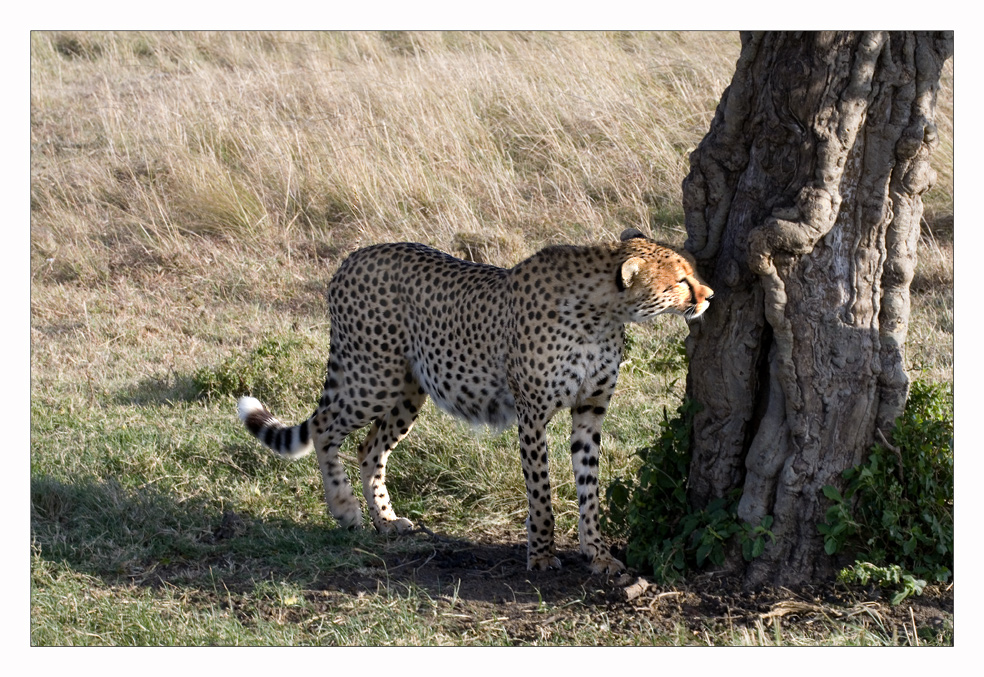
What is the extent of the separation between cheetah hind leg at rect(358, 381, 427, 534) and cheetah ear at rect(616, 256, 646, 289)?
1047 mm

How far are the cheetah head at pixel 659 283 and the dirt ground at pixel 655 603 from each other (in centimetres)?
79

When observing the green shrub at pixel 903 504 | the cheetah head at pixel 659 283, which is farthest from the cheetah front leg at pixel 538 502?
the green shrub at pixel 903 504

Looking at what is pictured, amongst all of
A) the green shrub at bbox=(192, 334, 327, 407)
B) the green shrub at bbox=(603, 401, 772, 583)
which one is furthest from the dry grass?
the green shrub at bbox=(603, 401, 772, 583)

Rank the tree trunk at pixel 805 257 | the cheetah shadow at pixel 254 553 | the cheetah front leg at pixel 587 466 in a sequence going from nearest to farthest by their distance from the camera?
the tree trunk at pixel 805 257 < the cheetah shadow at pixel 254 553 < the cheetah front leg at pixel 587 466

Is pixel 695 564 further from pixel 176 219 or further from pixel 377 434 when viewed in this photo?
pixel 176 219

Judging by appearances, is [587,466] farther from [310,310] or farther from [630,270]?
[310,310]

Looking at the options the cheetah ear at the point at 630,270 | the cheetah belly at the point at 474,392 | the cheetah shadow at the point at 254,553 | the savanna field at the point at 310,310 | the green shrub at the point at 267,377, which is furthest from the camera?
the green shrub at the point at 267,377

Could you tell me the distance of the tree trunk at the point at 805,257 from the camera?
301 cm

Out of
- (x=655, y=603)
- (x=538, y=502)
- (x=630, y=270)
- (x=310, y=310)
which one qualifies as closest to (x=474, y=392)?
(x=538, y=502)

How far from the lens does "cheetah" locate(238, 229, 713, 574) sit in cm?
350

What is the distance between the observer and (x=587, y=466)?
3648 mm

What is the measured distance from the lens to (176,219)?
712 cm

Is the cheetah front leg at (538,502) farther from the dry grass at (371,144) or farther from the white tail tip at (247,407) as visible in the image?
the dry grass at (371,144)

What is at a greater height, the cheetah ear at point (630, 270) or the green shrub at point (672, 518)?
the cheetah ear at point (630, 270)
